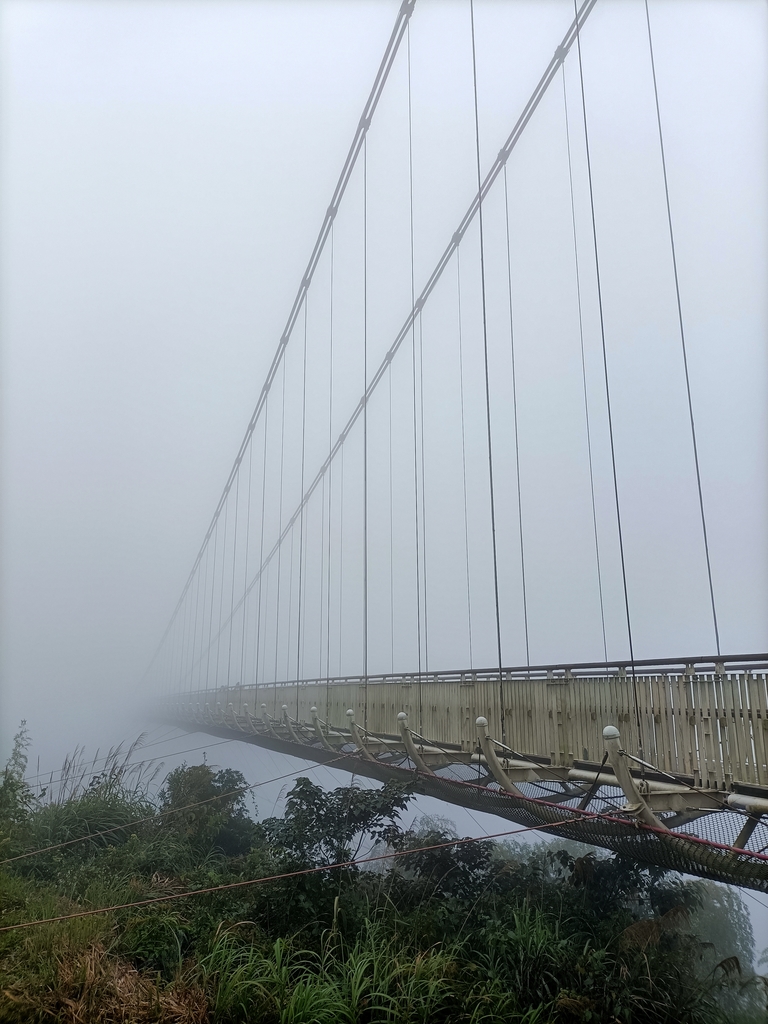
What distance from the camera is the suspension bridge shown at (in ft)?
13.5

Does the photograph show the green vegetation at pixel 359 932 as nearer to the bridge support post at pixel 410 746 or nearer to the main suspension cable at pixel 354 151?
the bridge support post at pixel 410 746

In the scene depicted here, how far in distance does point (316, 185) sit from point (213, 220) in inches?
154

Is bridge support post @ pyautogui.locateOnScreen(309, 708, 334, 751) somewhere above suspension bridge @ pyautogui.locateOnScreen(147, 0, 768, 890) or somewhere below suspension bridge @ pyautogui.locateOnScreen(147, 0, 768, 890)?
below

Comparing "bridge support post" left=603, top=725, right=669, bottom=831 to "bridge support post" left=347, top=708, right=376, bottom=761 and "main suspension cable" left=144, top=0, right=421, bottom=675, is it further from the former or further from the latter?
"main suspension cable" left=144, top=0, right=421, bottom=675

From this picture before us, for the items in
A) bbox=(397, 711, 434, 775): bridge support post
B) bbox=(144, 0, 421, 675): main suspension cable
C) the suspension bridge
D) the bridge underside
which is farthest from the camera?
bbox=(144, 0, 421, 675): main suspension cable

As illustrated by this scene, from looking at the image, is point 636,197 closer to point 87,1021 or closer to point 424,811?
point 424,811

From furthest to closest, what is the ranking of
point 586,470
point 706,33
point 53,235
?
point 53,235 → point 586,470 → point 706,33

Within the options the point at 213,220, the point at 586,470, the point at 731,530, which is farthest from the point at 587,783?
the point at 213,220

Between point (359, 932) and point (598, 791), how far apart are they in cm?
193

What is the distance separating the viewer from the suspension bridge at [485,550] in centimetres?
413

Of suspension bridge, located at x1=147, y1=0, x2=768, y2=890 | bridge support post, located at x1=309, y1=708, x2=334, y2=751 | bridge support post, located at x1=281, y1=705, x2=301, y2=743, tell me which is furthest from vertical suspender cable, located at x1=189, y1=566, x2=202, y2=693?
bridge support post, located at x1=309, y1=708, x2=334, y2=751

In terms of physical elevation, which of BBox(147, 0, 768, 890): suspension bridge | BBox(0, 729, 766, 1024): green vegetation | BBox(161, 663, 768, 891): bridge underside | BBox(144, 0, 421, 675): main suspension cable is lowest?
BBox(0, 729, 766, 1024): green vegetation

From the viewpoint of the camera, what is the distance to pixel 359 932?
5289 mm

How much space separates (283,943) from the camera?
4.91m
